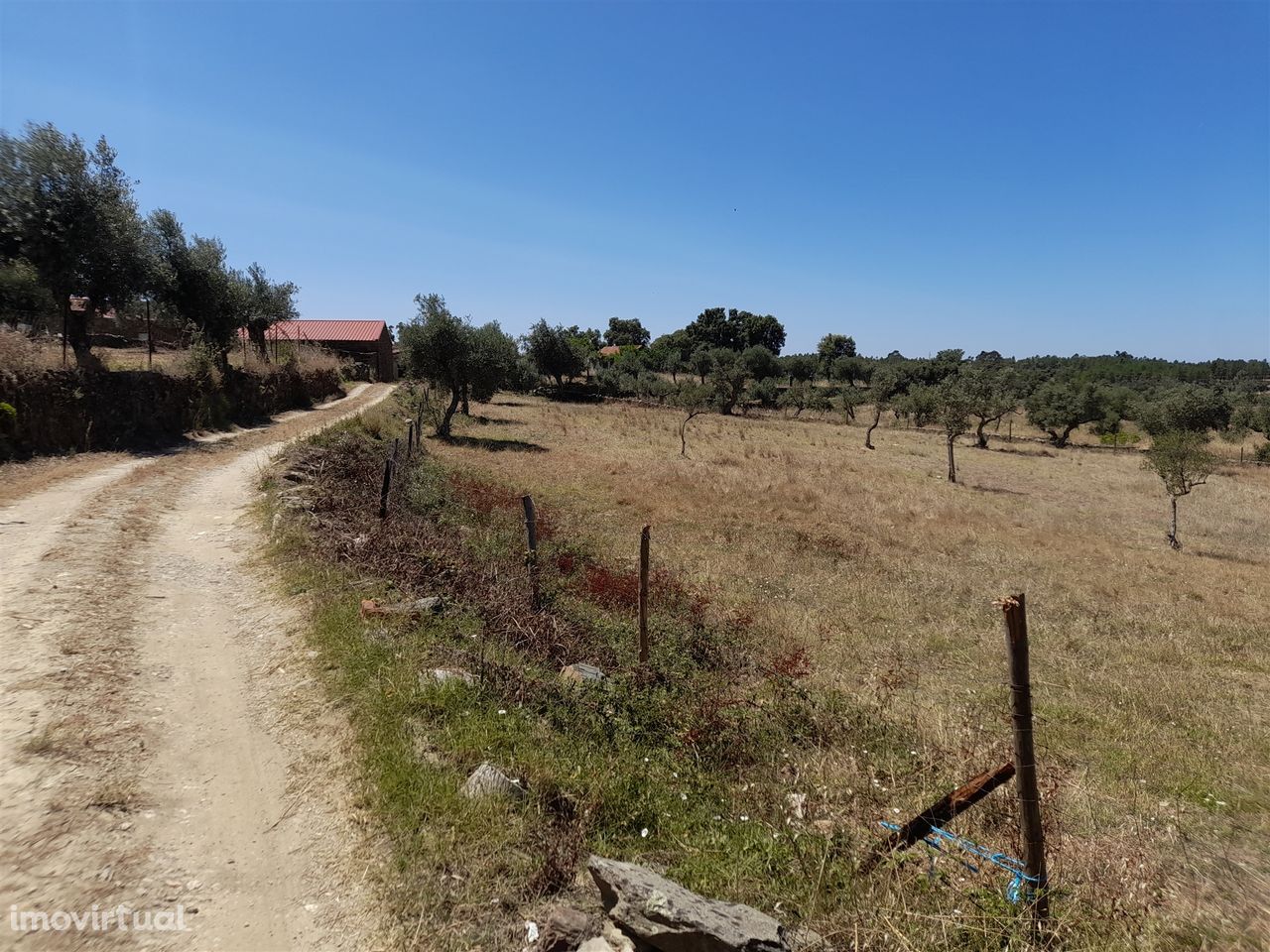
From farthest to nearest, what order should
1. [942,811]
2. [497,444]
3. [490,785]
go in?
1. [497,444]
2. [490,785]
3. [942,811]

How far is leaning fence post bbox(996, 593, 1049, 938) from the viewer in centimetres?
393

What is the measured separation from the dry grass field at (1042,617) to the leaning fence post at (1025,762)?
1.80ft

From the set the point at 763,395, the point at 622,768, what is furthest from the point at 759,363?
the point at 622,768

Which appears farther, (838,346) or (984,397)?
(838,346)

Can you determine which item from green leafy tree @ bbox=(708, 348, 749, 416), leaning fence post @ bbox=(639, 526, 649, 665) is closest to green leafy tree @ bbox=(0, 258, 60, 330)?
leaning fence post @ bbox=(639, 526, 649, 665)

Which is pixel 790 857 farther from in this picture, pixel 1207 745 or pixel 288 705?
pixel 1207 745

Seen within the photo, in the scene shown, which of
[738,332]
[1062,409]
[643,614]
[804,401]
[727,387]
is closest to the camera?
[643,614]

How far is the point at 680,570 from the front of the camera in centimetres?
1530

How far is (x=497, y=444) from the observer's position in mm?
33906

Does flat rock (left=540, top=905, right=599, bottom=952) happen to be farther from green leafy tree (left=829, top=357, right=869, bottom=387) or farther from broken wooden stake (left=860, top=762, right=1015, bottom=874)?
green leafy tree (left=829, top=357, right=869, bottom=387)

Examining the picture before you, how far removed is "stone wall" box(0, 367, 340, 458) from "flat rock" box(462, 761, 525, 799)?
59.0 ft

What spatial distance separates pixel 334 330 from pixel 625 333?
9467cm

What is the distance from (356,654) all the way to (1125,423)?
86497 millimetres

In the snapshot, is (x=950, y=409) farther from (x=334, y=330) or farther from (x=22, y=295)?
(x=334, y=330)
